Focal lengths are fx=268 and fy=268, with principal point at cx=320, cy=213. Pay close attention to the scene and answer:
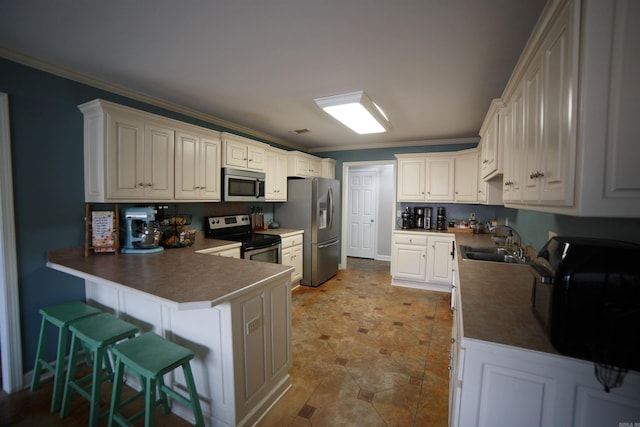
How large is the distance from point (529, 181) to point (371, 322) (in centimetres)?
232

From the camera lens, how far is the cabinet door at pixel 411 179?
4.46 metres

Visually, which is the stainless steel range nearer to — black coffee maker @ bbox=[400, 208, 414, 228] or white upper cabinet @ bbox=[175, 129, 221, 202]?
white upper cabinet @ bbox=[175, 129, 221, 202]

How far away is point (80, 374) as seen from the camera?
217 cm

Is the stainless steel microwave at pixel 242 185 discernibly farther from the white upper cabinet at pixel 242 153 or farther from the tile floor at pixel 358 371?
the tile floor at pixel 358 371

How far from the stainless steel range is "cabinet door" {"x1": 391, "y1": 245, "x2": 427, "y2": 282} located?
1939mm

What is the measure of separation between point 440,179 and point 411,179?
1.47ft

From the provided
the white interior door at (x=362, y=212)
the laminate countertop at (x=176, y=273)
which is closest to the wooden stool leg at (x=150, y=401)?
the laminate countertop at (x=176, y=273)

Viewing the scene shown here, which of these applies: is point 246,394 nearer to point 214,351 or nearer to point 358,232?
point 214,351

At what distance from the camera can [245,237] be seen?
3.62 m

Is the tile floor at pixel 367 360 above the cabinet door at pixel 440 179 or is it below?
A: below

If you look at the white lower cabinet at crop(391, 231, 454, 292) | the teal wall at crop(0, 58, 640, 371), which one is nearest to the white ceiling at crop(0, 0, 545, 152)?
the teal wall at crop(0, 58, 640, 371)

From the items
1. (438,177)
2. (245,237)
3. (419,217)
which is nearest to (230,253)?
(245,237)

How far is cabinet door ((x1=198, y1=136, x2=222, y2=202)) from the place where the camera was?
3023 mm

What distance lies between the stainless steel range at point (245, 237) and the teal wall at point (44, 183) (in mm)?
1367
